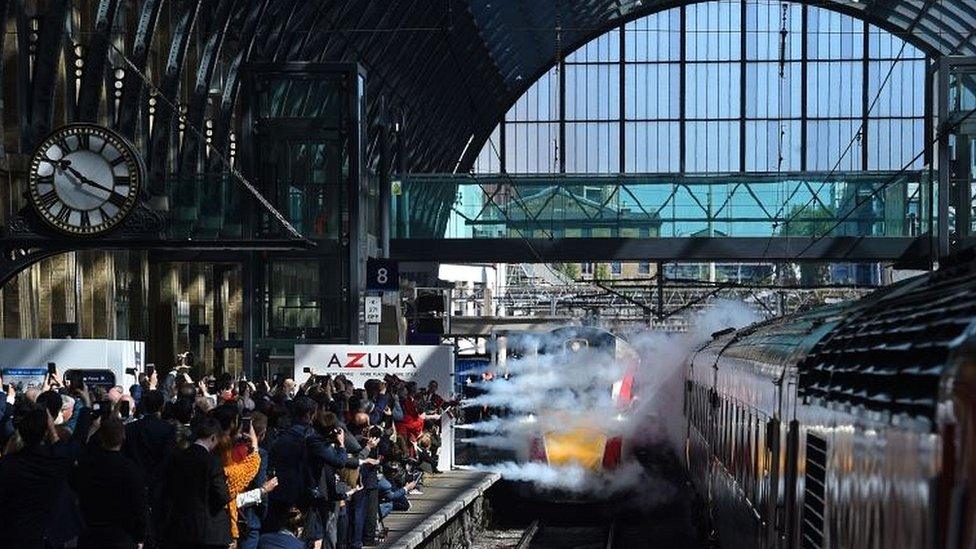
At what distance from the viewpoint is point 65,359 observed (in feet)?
71.3

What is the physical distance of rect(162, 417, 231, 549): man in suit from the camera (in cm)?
1352

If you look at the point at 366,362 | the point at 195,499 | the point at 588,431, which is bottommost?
the point at 588,431

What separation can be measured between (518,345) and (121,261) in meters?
9.10

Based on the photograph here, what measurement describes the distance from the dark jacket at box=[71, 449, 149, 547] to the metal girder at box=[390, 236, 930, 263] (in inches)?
1508

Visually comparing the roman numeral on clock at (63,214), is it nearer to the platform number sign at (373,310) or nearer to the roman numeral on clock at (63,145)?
the roman numeral on clock at (63,145)

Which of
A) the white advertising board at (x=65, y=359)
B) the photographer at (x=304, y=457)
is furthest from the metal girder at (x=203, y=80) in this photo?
the photographer at (x=304, y=457)

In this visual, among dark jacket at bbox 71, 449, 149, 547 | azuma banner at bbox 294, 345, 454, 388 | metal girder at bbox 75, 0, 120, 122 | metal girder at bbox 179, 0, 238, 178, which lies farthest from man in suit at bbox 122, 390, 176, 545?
metal girder at bbox 179, 0, 238, 178

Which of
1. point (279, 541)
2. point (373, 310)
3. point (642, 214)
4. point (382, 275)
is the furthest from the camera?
point (642, 214)

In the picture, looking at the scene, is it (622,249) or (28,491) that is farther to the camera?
(622,249)

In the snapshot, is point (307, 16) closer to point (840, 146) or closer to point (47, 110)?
point (47, 110)

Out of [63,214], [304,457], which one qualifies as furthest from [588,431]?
[304,457]

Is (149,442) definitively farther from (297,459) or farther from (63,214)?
(63,214)

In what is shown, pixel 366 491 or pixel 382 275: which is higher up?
Answer: pixel 382 275

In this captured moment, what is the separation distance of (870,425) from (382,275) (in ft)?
105
